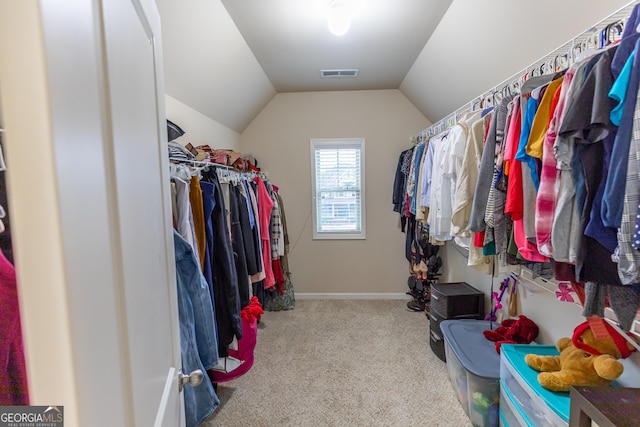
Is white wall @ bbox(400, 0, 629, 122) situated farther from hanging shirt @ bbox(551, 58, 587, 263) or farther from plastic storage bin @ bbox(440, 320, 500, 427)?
plastic storage bin @ bbox(440, 320, 500, 427)

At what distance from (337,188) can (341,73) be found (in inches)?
52.1

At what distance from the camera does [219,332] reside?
171 centimetres

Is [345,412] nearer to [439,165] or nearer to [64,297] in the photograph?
[439,165]

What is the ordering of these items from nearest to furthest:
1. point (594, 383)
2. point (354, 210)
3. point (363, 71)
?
point (594, 383) → point (363, 71) → point (354, 210)

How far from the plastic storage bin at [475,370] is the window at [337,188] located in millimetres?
1809

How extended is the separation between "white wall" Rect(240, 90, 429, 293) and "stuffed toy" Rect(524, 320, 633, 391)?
237 centimetres

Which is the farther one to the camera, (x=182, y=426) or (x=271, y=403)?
(x=271, y=403)

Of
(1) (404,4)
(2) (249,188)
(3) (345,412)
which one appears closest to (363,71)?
(1) (404,4)

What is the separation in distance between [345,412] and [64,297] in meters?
1.95

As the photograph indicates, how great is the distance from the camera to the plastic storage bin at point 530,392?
3.84 ft

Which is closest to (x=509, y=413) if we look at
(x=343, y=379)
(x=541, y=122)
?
(x=343, y=379)

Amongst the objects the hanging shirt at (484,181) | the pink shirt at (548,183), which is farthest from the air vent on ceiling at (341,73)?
the pink shirt at (548,183)

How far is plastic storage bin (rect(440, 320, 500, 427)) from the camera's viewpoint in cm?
164

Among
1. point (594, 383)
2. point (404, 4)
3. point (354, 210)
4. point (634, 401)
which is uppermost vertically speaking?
point (404, 4)
